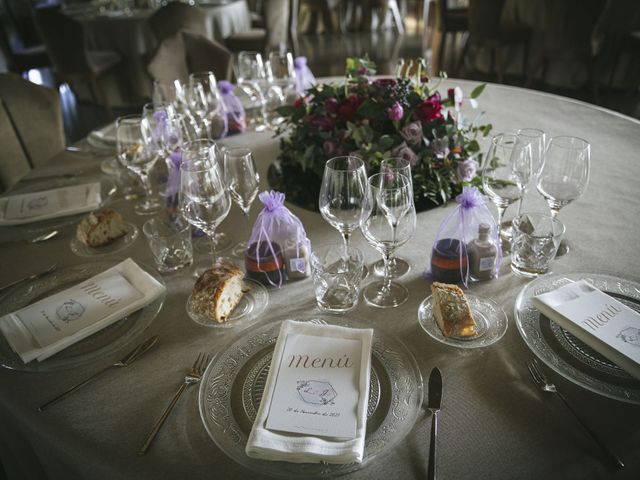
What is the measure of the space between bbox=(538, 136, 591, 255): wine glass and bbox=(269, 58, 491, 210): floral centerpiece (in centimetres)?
22

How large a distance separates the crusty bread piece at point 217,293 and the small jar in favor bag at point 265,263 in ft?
0.15

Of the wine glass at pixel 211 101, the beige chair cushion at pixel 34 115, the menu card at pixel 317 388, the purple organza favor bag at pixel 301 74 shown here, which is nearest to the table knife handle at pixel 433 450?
the menu card at pixel 317 388

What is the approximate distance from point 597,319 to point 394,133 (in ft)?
2.45

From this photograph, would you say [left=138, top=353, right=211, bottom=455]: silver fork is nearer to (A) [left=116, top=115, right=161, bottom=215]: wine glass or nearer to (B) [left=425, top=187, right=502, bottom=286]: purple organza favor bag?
(B) [left=425, top=187, right=502, bottom=286]: purple organza favor bag

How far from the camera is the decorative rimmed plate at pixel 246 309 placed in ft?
3.21

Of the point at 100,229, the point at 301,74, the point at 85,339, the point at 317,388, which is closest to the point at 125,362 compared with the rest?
the point at 85,339

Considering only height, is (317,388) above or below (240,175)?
below

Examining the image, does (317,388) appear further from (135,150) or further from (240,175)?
(135,150)

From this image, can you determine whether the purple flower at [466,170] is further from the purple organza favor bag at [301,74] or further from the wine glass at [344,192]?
the purple organza favor bag at [301,74]

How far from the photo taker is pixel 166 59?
2.55 meters

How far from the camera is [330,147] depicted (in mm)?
1381

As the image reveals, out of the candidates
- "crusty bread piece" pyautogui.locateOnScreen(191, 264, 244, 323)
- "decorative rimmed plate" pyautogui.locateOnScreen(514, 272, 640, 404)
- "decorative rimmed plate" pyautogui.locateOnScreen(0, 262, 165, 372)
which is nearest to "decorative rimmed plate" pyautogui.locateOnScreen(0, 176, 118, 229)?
"decorative rimmed plate" pyautogui.locateOnScreen(0, 262, 165, 372)

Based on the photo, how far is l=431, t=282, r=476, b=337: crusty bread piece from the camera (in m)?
0.90

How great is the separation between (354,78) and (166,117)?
1.93ft
